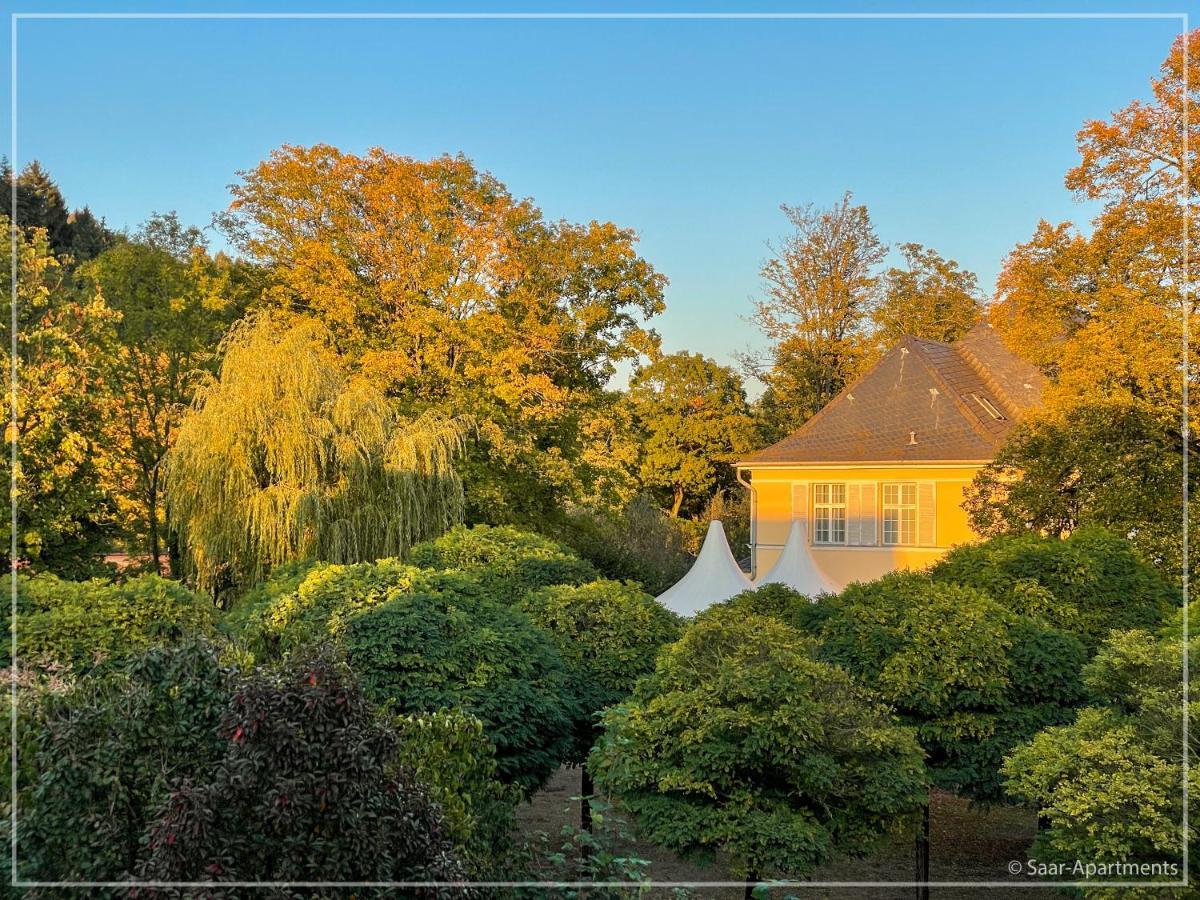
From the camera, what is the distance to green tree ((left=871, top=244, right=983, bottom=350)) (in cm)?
3428

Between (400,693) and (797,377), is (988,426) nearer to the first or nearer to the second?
(797,377)

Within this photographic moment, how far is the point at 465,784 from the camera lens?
5129 mm

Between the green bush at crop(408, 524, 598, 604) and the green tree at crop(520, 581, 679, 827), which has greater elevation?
the green bush at crop(408, 524, 598, 604)

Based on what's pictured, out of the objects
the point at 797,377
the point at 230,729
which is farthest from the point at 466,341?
the point at 797,377

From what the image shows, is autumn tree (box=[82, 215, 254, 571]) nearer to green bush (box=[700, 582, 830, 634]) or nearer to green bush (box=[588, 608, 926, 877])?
green bush (box=[700, 582, 830, 634])

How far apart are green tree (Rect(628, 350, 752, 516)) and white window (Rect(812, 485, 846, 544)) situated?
13.5 m

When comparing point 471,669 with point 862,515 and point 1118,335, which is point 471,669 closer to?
point 1118,335

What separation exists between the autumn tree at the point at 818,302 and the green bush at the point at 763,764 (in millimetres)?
27582

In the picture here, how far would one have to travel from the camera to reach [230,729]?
10.7ft

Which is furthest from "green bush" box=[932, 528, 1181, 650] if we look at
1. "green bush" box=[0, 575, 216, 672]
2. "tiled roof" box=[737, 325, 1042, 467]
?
"tiled roof" box=[737, 325, 1042, 467]

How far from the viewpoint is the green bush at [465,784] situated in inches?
175

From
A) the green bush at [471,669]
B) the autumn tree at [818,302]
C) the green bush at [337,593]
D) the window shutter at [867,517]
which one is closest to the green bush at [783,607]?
the green bush at [471,669]

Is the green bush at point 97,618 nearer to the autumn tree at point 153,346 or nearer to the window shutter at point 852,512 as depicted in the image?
the autumn tree at point 153,346

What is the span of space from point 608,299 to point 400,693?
16.0 m
